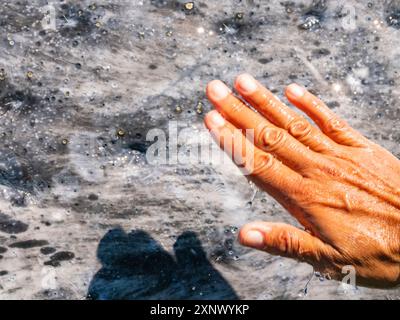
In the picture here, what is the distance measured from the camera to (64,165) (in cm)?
298

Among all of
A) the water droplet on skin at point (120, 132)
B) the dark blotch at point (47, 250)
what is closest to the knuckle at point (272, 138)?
the water droplet on skin at point (120, 132)

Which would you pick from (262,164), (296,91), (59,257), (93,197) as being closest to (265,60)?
(296,91)

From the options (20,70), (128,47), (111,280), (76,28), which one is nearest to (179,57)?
(128,47)

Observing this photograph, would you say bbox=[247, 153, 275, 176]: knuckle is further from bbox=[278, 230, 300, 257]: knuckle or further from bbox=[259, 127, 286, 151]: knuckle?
bbox=[278, 230, 300, 257]: knuckle

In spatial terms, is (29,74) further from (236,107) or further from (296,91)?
(296,91)

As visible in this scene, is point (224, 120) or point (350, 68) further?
point (350, 68)

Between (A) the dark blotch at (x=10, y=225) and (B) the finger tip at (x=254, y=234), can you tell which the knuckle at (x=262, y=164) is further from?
(A) the dark blotch at (x=10, y=225)

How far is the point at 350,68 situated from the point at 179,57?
3.63 feet

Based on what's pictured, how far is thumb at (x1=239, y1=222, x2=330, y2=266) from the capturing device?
7.52 ft

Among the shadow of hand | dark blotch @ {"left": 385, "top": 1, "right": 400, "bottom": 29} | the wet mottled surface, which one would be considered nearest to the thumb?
the wet mottled surface

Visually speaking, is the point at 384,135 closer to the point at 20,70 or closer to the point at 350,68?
the point at 350,68

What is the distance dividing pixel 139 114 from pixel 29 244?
1111 mm

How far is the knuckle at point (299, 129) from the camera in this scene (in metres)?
2.34

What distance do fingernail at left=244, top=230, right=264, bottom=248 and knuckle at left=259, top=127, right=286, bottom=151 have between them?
42 centimetres
